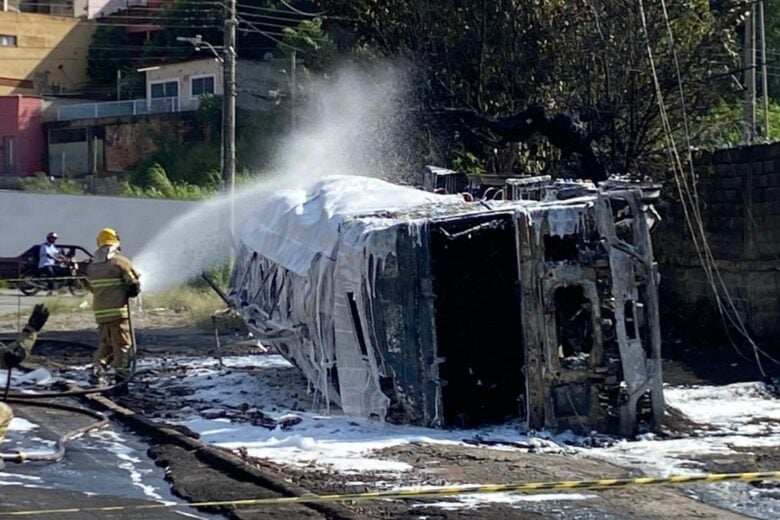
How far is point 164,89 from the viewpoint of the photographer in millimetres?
59469

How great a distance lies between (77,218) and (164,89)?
2480 centimetres

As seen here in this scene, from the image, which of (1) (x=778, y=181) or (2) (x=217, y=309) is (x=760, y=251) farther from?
(2) (x=217, y=309)

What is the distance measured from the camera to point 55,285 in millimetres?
30219

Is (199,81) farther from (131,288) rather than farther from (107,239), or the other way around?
(131,288)

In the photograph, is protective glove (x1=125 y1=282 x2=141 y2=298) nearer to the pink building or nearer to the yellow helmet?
the yellow helmet

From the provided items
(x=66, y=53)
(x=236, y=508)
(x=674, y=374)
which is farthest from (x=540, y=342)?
(x=66, y=53)

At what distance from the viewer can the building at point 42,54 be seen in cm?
6269

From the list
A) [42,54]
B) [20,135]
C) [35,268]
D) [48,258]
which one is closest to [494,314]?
[48,258]

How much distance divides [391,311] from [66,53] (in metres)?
56.7

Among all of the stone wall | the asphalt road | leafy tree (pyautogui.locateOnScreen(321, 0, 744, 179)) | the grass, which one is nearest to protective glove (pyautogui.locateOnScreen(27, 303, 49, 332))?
the asphalt road

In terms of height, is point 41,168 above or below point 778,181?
above

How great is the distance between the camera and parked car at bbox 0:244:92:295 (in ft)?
98.0

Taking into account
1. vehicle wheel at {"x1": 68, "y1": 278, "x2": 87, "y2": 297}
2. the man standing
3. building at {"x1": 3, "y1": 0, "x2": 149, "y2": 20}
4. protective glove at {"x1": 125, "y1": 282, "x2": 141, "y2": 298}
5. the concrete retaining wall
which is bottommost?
protective glove at {"x1": 125, "y1": 282, "x2": 141, "y2": 298}

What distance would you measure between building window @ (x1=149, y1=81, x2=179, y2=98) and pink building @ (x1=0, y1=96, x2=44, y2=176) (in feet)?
17.8
